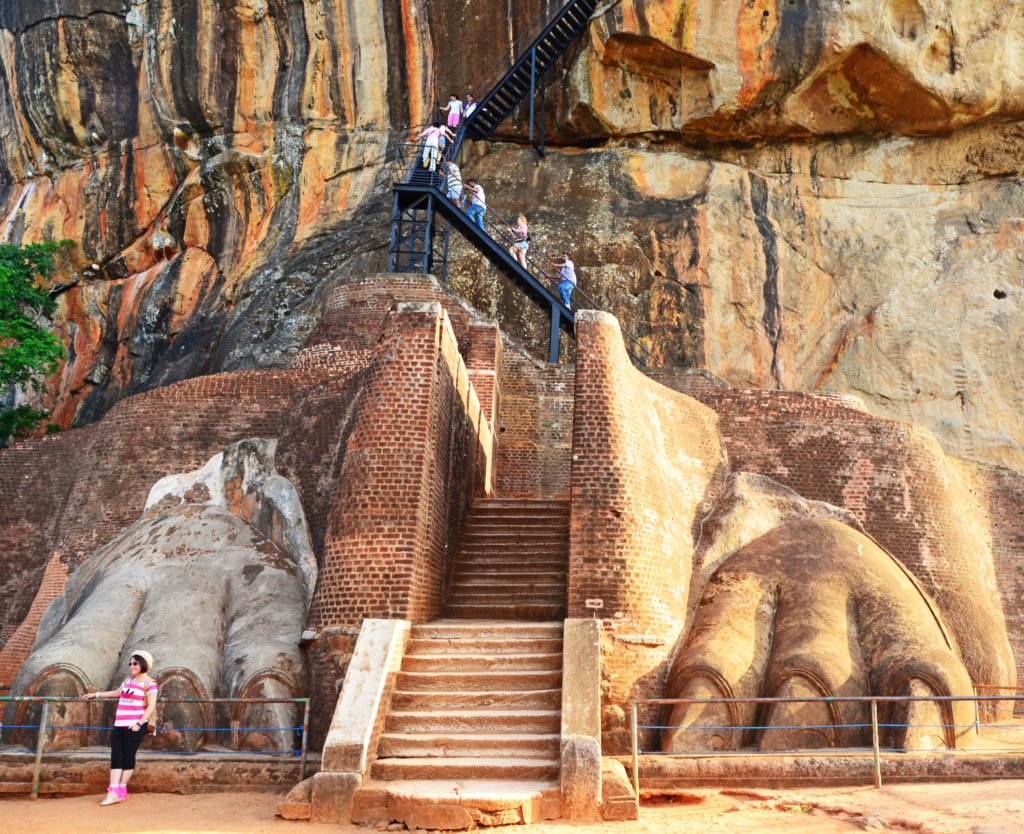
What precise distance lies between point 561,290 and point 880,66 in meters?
10.9

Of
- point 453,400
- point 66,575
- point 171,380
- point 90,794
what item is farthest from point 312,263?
point 90,794

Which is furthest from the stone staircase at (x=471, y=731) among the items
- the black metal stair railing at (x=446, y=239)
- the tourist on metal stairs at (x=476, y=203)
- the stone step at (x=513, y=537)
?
the tourist on metal stairs at (x=476, y=203)

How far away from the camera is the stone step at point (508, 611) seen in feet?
41.6

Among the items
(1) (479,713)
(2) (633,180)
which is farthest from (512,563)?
(2) (633,180)

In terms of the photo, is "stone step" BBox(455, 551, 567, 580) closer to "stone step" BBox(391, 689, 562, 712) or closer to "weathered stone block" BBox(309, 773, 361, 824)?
"stone step" BBox(391, 689, 562, 712)

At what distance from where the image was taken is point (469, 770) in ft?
31.5

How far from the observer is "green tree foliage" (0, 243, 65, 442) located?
23.8m

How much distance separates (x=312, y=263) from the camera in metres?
26.9

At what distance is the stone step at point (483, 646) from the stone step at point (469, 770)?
5.56 feet

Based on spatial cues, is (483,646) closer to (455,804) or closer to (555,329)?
(455,804)

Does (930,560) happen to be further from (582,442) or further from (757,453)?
(582,442)

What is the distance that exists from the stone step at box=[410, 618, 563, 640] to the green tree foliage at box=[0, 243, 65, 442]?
15143mm

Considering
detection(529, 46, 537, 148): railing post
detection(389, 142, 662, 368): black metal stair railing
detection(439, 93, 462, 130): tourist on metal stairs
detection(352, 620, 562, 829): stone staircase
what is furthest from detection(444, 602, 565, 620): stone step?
detection(529, 46, 537, 148): railing post

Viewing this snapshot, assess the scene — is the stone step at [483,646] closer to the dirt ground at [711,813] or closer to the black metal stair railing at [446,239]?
the dirt ground at [711,813]
